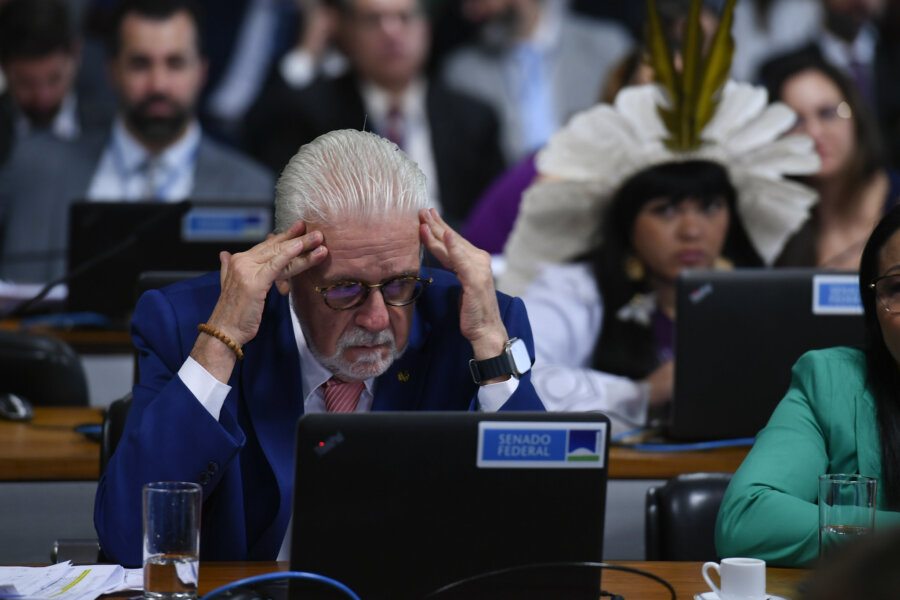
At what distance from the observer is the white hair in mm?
1895

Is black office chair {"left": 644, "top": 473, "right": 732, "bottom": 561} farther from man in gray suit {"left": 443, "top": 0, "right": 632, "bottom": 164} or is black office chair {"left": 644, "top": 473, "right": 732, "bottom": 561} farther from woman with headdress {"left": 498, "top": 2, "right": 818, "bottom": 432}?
man in gray suit {"left": 443, "top": 0, "right": 632, "bottom": 164}

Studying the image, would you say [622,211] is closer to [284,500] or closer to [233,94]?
[284,500]

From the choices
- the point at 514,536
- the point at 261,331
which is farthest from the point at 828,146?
the point at 514,536

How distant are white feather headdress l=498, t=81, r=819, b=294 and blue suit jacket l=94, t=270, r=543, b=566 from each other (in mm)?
1196

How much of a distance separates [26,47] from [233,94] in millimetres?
1137

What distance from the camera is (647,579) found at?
164cm

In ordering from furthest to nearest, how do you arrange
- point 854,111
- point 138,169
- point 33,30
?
point 33,30 → point 138,169 → point 854,111

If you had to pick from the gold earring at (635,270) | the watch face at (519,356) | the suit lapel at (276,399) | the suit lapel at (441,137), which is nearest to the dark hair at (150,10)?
the suit lapel at (441,137)

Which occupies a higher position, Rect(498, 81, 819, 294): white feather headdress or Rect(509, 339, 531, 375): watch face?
Rect(498, 81, 819, 294): white feather headdress

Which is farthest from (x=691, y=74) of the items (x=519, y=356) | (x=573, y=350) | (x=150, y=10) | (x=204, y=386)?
(x=150, y=10)

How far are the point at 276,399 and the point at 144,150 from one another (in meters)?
3.52

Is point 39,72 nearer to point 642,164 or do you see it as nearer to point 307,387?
point 642,164

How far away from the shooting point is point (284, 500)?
187 cm

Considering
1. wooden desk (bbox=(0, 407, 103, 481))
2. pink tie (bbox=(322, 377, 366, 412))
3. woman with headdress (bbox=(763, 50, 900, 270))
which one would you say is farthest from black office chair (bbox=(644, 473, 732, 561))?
woman with headdress (bbox=(763, 50, 900, 270))
